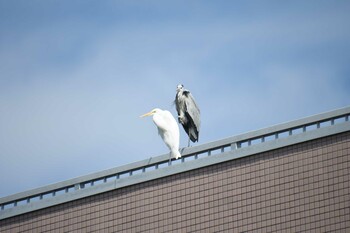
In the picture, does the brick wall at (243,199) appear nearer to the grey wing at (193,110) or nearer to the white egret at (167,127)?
the white egret at (167,127)

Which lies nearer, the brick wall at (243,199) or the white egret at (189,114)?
the brick wall at (243,199)

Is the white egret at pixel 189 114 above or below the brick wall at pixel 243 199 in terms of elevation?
above

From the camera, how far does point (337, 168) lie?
126 feet

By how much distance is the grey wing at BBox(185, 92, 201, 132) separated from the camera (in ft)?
148

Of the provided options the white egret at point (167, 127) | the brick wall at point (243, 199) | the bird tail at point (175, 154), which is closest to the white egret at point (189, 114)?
the white egret at point (167, 127)

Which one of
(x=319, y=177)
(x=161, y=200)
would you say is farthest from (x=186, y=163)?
(x=319, y=177)

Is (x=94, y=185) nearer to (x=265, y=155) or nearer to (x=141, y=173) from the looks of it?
(x=141, y=173)

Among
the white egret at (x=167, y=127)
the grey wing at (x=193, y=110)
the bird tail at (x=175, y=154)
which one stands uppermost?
the grey wing at (x=193, y=110)

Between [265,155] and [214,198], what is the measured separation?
1917 millimetres

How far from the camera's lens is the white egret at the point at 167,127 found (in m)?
42.8

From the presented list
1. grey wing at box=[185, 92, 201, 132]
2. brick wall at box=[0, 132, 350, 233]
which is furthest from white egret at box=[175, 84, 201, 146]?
brick wall at box=[0, 132, 350, 233]

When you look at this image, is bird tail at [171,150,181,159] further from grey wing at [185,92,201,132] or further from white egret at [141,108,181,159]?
grey wing at [185,92,201,132]

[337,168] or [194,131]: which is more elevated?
[194,131]

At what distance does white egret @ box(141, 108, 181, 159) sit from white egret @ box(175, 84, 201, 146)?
40.4 inches
